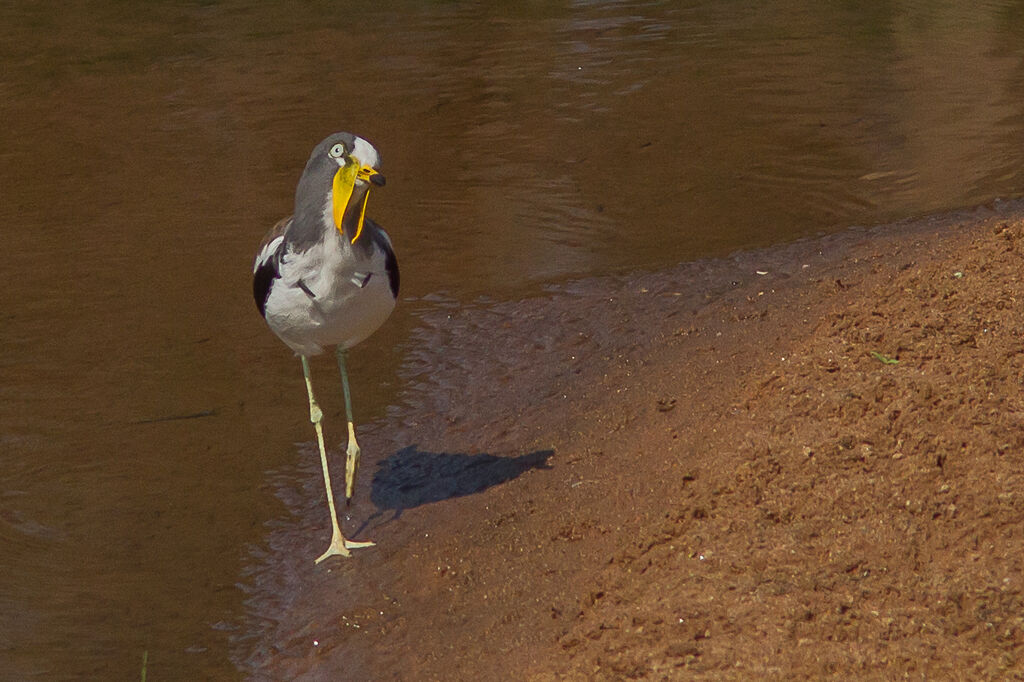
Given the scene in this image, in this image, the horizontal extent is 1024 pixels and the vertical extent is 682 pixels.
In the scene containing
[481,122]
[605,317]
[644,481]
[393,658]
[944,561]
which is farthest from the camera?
[481,122]

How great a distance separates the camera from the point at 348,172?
209 inches

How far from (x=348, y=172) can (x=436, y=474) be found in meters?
1.83

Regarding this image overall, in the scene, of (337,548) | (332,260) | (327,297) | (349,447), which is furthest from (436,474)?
(332,260)

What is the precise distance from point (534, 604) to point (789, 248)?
431cm

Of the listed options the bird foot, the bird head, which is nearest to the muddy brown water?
the bird foot

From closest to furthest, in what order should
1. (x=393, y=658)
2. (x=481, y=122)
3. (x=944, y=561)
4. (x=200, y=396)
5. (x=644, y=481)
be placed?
(x=944, y=561) < (x=393, y=658) < (x=644, y=481) < (x=200, y=396) < (x=481, y=122)

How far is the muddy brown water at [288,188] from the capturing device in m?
6.19

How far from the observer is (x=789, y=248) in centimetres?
859

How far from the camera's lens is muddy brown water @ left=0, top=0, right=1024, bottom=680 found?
6.19 meters

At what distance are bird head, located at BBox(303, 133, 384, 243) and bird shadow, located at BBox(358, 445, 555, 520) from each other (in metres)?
1.51

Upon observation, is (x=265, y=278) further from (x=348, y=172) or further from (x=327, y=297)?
(x=348, y=172)

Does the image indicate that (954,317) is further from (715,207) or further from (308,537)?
(715,207)

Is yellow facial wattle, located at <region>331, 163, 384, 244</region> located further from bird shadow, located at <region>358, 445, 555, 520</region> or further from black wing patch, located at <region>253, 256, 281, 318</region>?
bird shadow, located at <region>358, 445, 555, 520</region>

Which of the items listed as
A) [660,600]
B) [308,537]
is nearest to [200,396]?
[308,537]
